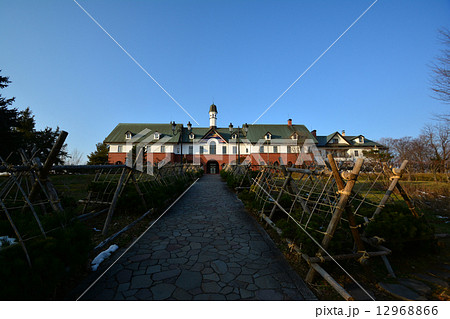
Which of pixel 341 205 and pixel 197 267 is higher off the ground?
pixel 341 205

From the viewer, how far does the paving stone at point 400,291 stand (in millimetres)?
2787

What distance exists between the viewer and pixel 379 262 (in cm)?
379

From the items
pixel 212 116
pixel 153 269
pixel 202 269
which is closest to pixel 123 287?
pixel 153 269

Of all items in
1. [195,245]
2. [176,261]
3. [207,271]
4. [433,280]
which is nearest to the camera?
[433,280]

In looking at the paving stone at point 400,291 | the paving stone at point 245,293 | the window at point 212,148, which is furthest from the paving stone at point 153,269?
the window at point 212,148

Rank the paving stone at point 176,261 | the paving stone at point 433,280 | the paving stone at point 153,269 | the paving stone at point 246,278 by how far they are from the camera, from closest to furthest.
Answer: the paving stone at point 433,280 → the paving stone at point 246,278 → the paving stone at point 153,269 → the paving stone at point 176,261

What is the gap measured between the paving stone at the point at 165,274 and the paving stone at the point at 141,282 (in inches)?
4.0

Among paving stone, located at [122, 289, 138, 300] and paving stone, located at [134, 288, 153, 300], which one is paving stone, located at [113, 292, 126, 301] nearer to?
paving stone, located at [122, 289, 138, 300]

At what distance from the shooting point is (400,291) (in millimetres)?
2906

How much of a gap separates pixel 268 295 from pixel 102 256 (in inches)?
133

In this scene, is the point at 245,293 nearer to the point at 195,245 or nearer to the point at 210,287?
the point at 210,287

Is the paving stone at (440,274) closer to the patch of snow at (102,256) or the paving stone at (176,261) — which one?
the paving stone at (176,261)

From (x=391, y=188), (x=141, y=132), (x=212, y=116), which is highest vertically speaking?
(x=212, y=116)

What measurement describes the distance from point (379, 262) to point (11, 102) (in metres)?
25.7
